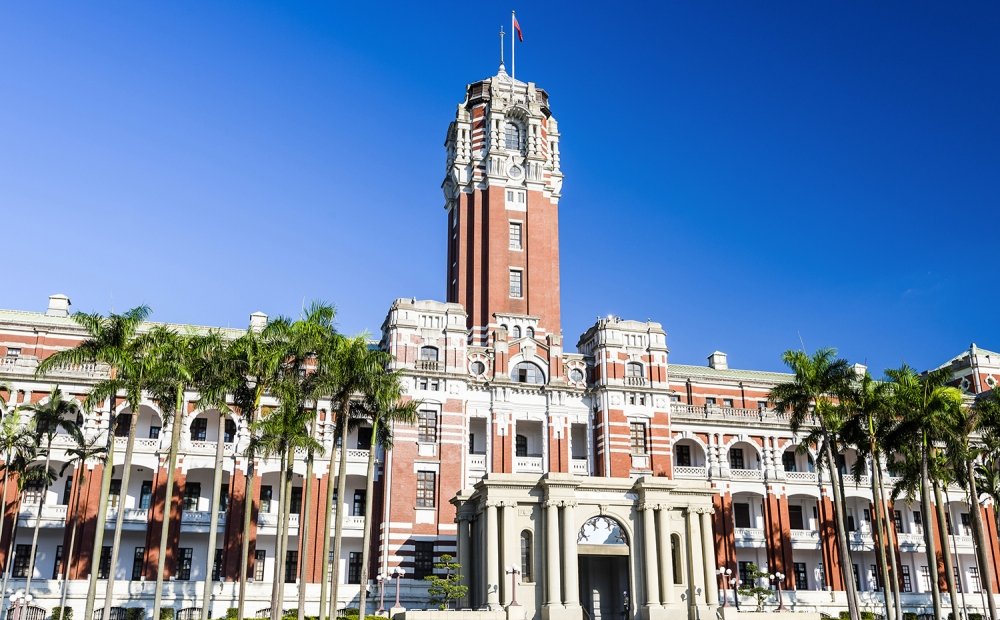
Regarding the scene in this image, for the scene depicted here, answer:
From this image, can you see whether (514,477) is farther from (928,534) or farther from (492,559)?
(928,534)

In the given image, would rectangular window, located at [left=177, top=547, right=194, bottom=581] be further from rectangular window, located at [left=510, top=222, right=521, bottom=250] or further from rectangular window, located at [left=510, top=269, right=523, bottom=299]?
rectangular window, located at [left=510, top=222, right=521, bottom=250]

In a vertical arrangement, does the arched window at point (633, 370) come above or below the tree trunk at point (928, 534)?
above

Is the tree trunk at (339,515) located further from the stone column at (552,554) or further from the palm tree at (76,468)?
the palm tree at (76,468)

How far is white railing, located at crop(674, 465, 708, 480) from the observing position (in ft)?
225

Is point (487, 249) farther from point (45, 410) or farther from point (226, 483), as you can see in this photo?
point (45, 410)

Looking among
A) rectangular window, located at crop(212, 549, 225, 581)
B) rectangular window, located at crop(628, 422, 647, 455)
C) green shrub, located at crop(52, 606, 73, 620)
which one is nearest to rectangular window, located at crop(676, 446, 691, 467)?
rectangular window, located at crop(628, 422, 647, 455)

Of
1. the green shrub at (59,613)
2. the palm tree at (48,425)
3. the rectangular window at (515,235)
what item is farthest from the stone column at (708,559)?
the green shrub at (59,613)

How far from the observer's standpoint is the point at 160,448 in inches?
2359

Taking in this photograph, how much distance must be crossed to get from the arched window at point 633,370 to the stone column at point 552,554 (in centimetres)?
1950

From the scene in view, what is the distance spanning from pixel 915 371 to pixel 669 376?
24.1 meters

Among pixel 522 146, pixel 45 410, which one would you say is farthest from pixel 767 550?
pixel 45 410

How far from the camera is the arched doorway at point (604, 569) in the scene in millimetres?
51156

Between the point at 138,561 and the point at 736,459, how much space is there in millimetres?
43343

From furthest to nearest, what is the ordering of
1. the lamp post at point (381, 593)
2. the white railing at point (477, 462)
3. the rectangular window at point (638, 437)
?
the rectangular window at point (638, 437)
the white railing at point (477, 462)
the lamp post at point (381, 593)
